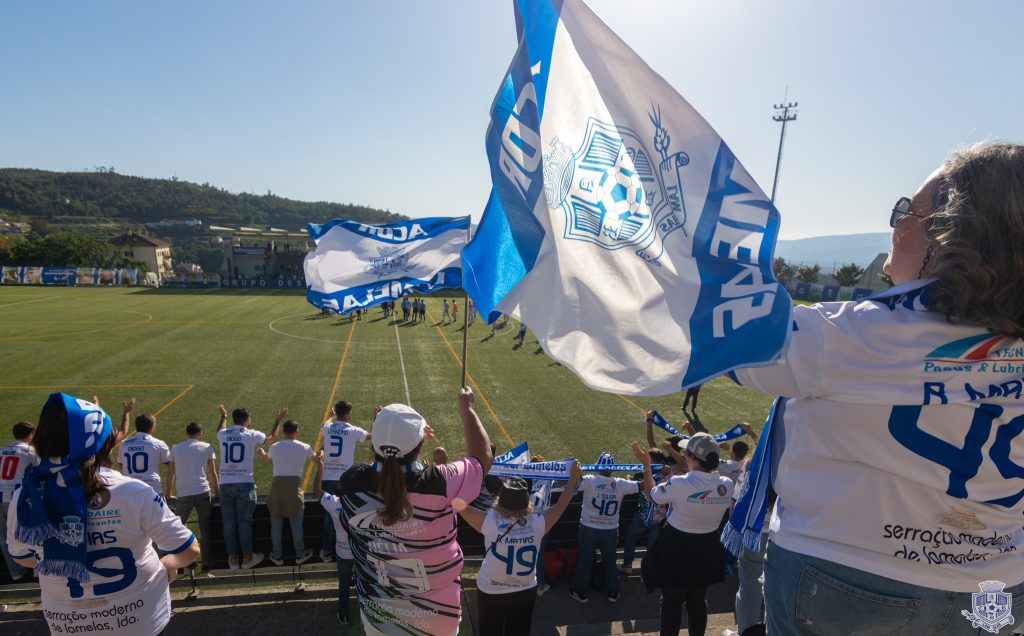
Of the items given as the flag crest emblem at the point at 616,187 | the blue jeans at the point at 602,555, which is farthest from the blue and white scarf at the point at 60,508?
the blue jeans at the point at 602,555

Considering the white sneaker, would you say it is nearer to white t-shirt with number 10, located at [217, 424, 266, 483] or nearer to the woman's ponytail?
white t-shirt with number 10, located at [217, 424, 266, 483]

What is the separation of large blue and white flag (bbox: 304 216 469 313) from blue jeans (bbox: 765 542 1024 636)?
438 centimetres

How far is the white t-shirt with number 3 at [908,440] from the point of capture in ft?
4.05

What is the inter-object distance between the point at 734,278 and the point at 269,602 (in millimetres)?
5579

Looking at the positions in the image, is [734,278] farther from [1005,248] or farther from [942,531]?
[942,531]

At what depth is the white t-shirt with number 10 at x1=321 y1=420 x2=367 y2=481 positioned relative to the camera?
6.80m

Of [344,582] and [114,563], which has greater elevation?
[114,563]

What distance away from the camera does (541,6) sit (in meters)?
2.92

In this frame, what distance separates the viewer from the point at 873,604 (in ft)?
4.32

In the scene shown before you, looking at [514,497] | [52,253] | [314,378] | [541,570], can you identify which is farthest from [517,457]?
[52,253]

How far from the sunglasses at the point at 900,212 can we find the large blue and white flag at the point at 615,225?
14.2 inches

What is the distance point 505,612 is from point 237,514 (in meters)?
4.18

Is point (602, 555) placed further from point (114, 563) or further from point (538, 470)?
point (114, 563)

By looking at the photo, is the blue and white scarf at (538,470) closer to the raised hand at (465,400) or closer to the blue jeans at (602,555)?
the blue jeans at (602,555)
